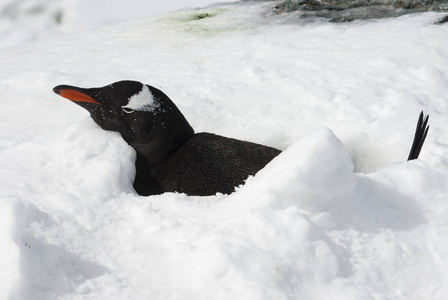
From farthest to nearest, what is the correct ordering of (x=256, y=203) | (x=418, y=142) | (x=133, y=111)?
(x=133, y=111) < (x=418, y=142) < (x=256, y=203)

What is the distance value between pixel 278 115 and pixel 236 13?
1.99 m

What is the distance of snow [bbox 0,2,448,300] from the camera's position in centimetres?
120

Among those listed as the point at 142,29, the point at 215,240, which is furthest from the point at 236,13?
the point at 215,240

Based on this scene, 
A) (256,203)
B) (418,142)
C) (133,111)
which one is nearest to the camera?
(256,203)

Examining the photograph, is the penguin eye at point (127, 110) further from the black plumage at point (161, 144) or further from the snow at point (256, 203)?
the snow at point (256, 203)

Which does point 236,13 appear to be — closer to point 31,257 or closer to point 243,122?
point 243,122

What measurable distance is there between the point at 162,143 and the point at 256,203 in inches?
36.9

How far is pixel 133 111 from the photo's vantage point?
2.21m

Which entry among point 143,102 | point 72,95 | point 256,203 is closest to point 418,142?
point 256,203

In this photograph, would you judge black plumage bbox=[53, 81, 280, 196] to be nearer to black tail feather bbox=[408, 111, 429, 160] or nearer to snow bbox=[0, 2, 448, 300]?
snow bbox=[0, 2, 448, 300]

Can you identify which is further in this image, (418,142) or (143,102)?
(143,102)

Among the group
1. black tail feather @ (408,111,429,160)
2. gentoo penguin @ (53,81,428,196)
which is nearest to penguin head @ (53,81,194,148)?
gentoo penguin @ (53,81,428,196)

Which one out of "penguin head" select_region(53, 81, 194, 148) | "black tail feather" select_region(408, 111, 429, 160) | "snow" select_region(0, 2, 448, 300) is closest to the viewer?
"snow" select_region(0, 2, 448, 300)

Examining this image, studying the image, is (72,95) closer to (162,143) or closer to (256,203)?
(162,143)
